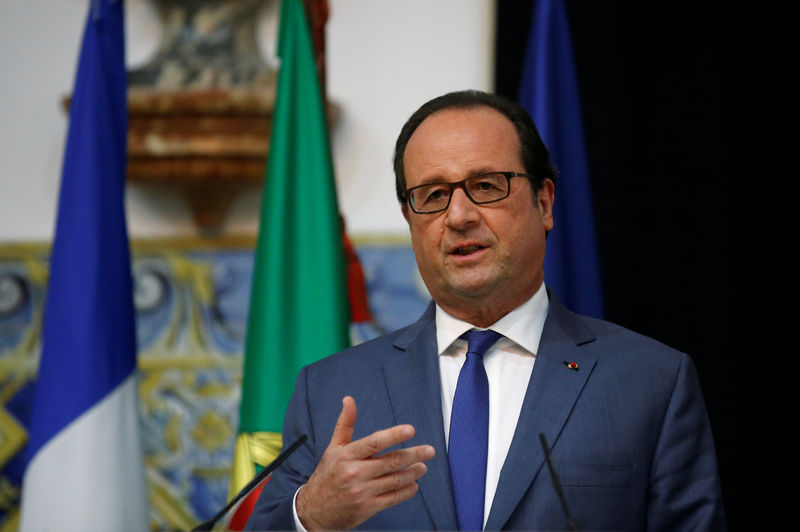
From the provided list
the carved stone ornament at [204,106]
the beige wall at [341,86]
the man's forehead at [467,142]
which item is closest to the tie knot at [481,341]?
the man's forehead at [467,142]

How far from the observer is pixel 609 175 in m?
2.53

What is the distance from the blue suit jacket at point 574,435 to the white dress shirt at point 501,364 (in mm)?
32

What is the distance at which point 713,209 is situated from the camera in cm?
233

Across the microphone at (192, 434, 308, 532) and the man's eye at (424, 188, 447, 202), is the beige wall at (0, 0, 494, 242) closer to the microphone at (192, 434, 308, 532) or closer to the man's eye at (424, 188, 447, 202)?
the man's eye at (424, 188, 447, 202)

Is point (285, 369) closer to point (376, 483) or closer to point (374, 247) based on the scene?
point (374, 247)

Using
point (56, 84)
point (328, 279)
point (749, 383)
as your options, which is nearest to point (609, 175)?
point (749, 383)

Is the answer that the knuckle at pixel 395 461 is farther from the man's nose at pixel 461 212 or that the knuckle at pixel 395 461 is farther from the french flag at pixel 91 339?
the french flag at pixel 91 339

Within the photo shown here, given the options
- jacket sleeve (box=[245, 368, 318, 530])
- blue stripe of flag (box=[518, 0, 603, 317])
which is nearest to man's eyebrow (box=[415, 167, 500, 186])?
jacket sleeve (box=[245, 368, 318, 530])

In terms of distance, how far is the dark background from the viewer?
2283 millimetres

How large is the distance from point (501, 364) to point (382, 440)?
0.44m

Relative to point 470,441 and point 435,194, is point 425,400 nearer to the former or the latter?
point 470,441

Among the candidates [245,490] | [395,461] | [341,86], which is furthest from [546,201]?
[341,86]

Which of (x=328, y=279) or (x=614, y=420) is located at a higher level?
(x=328, y=279)

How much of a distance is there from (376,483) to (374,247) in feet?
5.16
